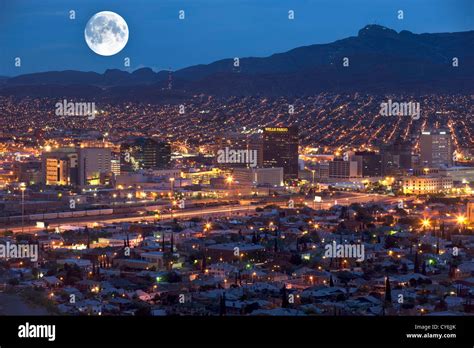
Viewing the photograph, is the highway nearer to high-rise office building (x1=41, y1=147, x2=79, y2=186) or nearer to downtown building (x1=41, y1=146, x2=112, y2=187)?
downtown building (x1=41, y1=146, x2=112, y2=187)

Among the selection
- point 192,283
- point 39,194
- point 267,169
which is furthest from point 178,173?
point 192,283

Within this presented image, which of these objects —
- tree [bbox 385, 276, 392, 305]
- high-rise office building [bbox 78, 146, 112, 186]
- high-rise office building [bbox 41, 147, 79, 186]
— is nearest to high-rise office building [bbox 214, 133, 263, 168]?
high-rise office building [bbox 78, 146, 112, 186]

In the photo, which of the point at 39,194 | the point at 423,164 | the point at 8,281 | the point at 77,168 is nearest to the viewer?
the point at 8,281

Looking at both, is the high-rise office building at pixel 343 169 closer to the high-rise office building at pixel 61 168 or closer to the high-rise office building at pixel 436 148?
the high-rise office building at pixel 436 148

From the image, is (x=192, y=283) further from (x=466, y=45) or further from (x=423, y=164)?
(x=466, y=45)

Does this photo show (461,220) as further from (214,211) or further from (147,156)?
(147,156)

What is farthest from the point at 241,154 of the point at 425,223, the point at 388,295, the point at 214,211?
the point at 388,295
